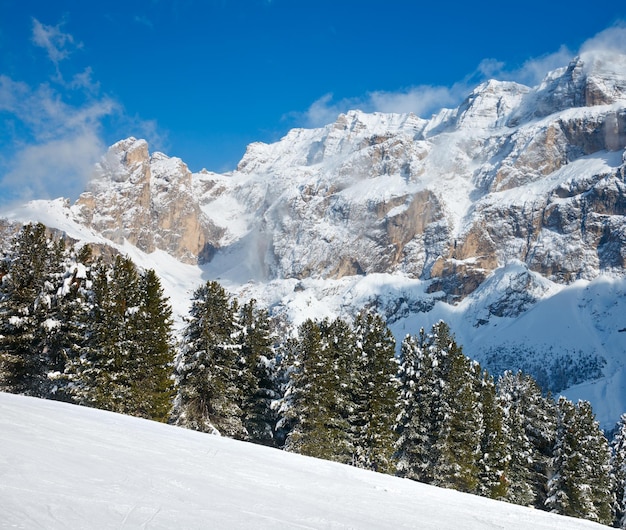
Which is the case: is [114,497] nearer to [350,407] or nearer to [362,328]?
[350,407]

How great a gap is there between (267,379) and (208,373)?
6.17 meters

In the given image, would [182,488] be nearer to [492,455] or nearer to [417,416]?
[417,416]

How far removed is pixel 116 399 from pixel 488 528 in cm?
2340

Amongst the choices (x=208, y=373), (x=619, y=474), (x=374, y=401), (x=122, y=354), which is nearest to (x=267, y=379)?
(x=208, y=373)

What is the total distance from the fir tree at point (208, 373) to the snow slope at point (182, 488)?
18.0m

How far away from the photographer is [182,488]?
28.2ft

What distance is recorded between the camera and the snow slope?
22.4 ft

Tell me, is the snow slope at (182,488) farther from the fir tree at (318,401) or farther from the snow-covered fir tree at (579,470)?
the snow-covered fir tree at (579,470)

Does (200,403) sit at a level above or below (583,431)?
below

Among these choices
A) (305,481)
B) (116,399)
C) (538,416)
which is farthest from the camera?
(538,416)

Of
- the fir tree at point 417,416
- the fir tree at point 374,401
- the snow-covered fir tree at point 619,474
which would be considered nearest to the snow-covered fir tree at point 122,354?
the fir tree at point 374,401

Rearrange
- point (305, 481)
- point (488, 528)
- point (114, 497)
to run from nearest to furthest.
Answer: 1. point (114, 497)
2. point (488, 528)
3. point (305, 481)

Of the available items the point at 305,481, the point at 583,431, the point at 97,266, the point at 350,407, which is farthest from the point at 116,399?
the point at 583,431

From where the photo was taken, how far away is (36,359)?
3031 centimetres
